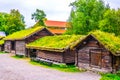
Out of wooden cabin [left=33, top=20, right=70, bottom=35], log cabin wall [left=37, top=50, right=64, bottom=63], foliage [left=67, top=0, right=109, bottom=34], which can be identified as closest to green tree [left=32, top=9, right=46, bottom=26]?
wooden cabin [left=33, top=20, right=70, bottom=35]

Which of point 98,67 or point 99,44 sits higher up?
point 99,44

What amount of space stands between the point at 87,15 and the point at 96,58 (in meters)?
37.0

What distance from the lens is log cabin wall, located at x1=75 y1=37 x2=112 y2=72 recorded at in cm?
2748

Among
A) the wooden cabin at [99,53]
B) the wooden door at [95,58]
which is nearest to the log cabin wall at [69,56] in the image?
the wooden cabin at [99,53]

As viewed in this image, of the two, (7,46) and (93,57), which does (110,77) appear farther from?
(7,46)

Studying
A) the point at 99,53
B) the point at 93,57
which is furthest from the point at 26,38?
the point at 99,53

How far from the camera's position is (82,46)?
3139 cm

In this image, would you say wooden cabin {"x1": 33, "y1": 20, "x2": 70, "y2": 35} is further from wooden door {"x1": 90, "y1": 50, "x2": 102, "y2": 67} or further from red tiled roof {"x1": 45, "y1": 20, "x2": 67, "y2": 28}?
wooden door {"x1": 90, "y1": 50, "x2": 102, "y2": 67}

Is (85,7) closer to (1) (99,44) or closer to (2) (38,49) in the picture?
(2) (38,49)

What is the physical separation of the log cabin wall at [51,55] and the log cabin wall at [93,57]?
4.22 m

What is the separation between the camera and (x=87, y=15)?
65.0 m

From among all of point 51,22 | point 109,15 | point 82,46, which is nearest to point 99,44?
point 82,46

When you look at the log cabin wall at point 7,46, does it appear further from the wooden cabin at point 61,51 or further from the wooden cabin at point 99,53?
the wooden cabin at point 99,53

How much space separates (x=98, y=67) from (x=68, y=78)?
4.66 meters
